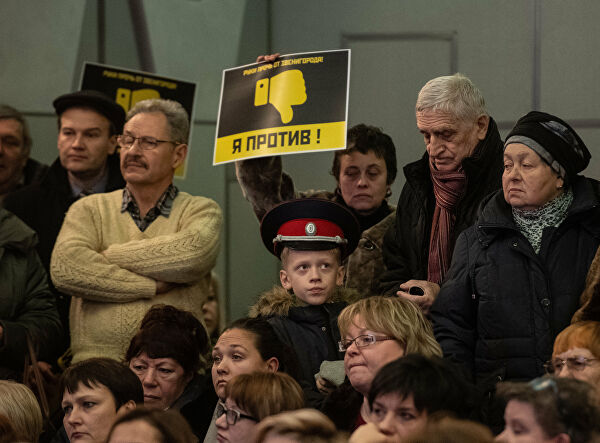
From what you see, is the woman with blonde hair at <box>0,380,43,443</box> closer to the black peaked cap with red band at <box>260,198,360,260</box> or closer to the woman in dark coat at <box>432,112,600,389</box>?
the black peaked cap with red band at <box>260,198,360,260</box>

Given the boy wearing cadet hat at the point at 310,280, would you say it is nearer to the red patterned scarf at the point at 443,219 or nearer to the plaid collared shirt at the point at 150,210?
the red patterned scarf at the point at 443,219

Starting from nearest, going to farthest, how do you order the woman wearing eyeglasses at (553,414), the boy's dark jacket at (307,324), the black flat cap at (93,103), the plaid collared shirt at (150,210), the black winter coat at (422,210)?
the woman wearing eyeglasses at (553,414) < the boy's dark jacket at (307,324) < the black winter coat at (422,210) < the plaid collared shirt at (150,210) < the black flat cap at (93,103)

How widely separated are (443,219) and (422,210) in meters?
0.14

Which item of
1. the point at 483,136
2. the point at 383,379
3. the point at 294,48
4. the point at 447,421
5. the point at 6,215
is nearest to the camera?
the point at 447,421

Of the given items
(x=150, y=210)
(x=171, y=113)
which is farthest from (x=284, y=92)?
(x=150, y=210)

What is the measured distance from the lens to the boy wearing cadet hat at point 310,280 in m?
4.98

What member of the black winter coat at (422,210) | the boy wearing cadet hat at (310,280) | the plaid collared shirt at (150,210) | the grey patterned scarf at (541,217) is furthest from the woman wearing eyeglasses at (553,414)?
the plaid collared shirt at (150,210)

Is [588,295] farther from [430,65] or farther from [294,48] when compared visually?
[294,48]

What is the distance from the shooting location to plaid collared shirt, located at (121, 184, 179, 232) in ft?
19.5

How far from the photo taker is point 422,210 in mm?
5281

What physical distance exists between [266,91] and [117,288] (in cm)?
126

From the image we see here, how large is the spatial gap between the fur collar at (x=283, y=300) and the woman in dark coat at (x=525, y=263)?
601mm

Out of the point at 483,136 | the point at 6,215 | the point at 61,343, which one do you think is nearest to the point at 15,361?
the point at 61,343

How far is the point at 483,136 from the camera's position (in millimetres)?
5148
